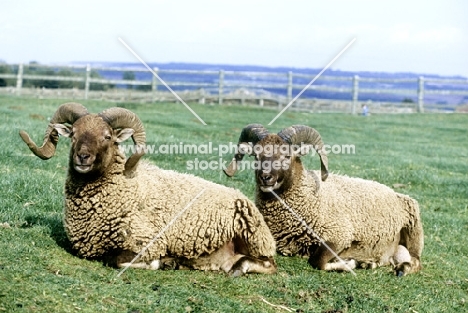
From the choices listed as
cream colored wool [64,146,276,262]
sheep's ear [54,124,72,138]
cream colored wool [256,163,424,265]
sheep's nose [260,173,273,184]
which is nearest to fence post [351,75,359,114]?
cream colored wool [256,163,424,265]

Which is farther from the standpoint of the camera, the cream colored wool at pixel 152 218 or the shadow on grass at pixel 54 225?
the shadow on grass at pixel 54 225

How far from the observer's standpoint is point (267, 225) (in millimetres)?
10328

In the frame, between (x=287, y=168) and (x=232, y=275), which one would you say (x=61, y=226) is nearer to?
(x=232, y=275)

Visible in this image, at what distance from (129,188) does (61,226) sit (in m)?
1.28

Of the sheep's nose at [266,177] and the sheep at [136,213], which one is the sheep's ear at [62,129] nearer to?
the sheep at [136,213]

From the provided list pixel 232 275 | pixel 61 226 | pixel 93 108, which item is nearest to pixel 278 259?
pixel 232 275

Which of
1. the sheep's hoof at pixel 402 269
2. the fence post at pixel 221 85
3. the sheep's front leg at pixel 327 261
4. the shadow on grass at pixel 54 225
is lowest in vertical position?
the sheep's hoof at pixel 402 269

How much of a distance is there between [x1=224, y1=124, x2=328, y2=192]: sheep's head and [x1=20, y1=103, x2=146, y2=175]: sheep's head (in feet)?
5.75

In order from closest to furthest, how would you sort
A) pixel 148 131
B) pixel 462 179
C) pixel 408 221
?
pixel 408 221 < pixel 462 179 < pixel 148 131

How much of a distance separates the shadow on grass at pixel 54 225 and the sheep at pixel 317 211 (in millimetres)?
2633

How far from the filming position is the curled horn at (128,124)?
903cm

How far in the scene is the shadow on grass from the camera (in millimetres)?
9059

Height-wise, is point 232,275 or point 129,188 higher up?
point 129,188

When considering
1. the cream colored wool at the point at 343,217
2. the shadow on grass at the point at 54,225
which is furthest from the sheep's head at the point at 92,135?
the cream colored wool at the point at 343,217
